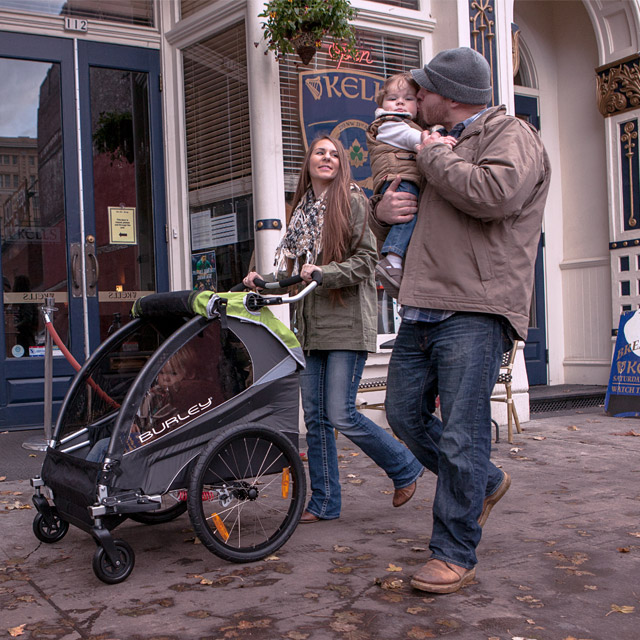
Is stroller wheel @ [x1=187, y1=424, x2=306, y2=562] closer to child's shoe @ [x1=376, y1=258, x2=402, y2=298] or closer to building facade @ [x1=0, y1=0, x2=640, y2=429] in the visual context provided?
child's shoe @ [x1=376, y1=258, x2=402, y2=298]

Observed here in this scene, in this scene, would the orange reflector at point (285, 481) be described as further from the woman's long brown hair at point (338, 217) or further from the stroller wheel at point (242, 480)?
the woman's long brown hair at point (338, 217)

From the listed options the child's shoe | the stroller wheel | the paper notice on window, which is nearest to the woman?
the stroller wheel

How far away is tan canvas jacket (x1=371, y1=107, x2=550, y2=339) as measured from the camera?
287 centimetres

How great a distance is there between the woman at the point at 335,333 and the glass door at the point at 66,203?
3.20m

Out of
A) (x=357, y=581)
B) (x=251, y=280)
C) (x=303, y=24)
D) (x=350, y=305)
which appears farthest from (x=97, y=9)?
(x=357, y=581)

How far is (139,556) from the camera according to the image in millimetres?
3562

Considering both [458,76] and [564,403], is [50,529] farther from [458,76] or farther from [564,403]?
[564,403]

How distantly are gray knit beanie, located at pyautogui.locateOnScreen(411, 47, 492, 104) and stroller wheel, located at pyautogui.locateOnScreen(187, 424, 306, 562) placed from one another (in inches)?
61.3

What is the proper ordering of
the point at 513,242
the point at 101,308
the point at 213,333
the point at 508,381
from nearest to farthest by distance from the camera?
the point at 513,242 < the point at 213,333 < the point at 508,381 < the point at 101,308

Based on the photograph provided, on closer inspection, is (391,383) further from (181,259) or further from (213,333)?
(181,259)

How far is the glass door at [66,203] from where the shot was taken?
6617 mm

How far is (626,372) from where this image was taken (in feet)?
25.4

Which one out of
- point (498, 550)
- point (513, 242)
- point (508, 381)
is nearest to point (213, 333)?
point (513, 242)

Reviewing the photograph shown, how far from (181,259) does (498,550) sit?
4.39 m
